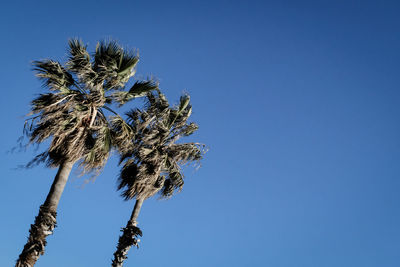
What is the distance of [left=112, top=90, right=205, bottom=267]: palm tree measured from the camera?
14.4m

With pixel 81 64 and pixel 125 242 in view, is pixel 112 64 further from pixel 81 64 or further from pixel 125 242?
pixel 125 242

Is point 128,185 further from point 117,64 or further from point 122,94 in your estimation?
point 117,64

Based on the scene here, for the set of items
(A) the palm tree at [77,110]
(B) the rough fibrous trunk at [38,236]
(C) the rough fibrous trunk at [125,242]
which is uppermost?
(A) the palm tree at [77,110]

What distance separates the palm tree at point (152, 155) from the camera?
1441 cm

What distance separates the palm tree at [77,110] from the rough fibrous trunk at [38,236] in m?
0.03

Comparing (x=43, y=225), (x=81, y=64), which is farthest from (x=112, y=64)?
(x=43, y=225)

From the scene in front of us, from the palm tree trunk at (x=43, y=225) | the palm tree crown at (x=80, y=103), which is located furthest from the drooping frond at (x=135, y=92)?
the palm tree trunk at (x=43, y=225)

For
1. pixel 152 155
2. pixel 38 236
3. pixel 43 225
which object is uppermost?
pixel 152 155

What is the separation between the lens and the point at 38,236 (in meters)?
10.0

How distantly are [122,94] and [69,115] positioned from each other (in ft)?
7.18

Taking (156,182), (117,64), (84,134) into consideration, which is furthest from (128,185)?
(117,64)

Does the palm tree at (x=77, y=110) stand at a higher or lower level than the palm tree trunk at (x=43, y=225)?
higher

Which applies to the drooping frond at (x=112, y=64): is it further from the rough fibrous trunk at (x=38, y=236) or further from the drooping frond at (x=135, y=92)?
the rough fibrous trunk at (x=38, y=236)

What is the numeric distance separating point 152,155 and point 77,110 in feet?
13.0
